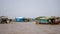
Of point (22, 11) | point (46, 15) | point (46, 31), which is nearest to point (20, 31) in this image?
point (46, 31)

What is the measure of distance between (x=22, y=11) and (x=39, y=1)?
30 cm

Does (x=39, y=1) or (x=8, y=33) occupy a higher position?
(x=39, y=1)

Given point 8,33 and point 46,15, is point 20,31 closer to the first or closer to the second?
point 8,33

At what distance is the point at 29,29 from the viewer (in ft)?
3.70

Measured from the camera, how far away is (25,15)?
4.64ft

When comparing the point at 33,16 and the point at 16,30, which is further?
the point at 33,16

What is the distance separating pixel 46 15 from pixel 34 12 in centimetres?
19

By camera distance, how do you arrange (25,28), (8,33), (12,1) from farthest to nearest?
(12,1) < (25,28) < (8,33)

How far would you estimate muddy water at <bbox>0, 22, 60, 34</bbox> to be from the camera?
1.07 meters

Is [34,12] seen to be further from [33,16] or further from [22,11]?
[22,11]

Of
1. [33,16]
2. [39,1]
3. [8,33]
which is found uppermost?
[39,1]

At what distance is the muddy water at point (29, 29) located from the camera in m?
1.07

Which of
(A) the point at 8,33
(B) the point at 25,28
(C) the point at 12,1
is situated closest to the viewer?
(A) the point at 8,33

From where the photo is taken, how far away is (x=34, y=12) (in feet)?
4.64
